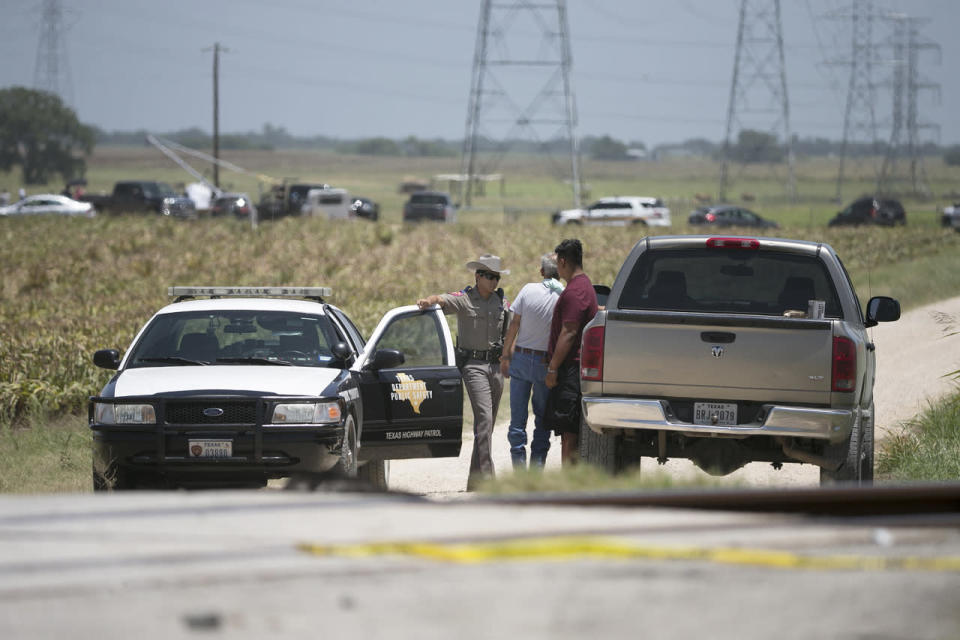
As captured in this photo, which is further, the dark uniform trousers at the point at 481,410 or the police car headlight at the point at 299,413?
the dark uniform trousers at the point at 481,410

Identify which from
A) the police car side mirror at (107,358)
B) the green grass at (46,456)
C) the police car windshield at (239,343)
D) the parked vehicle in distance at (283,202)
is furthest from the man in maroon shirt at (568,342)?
the parked vehicle in distance at (283,202)

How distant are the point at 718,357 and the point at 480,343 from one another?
2.35 metres

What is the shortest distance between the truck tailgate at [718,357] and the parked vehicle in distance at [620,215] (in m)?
46.6

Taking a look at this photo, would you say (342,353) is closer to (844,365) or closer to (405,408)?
(405,408)

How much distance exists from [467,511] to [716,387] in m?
3.77

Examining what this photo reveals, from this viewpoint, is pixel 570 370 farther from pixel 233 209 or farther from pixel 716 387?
pixel 233 209

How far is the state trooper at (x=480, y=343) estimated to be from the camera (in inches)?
389

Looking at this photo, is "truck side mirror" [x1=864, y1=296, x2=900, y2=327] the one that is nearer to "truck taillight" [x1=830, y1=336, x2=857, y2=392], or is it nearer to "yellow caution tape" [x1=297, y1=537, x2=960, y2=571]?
"truck taillight" [x1=830, y1=336, x2=857, y2=392]

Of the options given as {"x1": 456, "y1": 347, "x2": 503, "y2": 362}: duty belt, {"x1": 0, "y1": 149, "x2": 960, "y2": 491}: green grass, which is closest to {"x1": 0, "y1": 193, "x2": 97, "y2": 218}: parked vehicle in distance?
{"x1": 0, "y1": 149, "x2": 960, "y2": 491}: green grass

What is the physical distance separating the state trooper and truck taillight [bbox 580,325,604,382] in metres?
1.57

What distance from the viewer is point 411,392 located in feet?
31.0

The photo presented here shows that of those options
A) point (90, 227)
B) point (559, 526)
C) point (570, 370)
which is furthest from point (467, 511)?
point (90, 227)

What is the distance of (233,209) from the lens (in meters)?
57.4

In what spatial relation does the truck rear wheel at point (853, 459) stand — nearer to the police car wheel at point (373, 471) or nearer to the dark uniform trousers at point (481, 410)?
the dark uniform trousers at point (481, 410)
